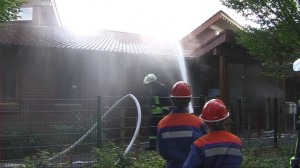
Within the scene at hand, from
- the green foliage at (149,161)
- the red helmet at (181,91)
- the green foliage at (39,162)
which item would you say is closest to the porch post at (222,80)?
the green foliage at (149,161)

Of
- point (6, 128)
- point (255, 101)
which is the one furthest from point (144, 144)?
point (255, 101)

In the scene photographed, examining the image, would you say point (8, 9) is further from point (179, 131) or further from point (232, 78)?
point (232, 78)

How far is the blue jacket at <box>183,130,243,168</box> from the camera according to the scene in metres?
2.82

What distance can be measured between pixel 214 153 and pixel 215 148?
0.04 m

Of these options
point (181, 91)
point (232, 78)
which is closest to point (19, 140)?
point (181, 91)

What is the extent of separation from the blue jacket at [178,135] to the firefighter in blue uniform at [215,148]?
0.57 metres

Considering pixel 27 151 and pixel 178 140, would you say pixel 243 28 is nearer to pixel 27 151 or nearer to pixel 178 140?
pixel 27 151

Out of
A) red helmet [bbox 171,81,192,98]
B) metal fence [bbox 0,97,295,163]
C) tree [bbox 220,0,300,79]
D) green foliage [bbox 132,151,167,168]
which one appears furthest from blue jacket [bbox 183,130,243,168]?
tree [bbox 220,0,300,79]

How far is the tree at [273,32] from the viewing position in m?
8.15

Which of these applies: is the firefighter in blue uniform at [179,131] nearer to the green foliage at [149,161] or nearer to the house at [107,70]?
the green foliage at [149,161]

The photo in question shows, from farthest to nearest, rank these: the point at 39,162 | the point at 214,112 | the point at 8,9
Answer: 1. the point at 8,9
2. the point at 39,162
3. the point at 214,112

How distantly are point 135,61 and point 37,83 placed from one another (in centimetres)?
311

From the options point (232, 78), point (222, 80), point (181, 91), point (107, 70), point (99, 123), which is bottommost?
point (99, 123)

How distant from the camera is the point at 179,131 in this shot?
11.6 feet
